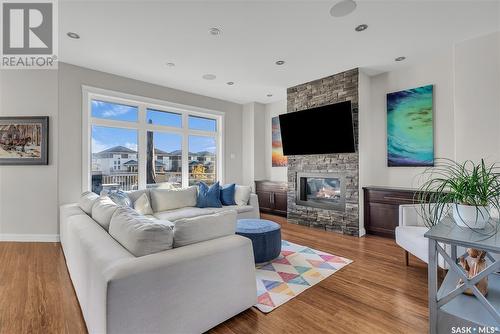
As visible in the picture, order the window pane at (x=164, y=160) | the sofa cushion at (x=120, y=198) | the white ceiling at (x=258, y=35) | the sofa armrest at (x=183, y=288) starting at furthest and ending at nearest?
the window pane at (x=164, y=160)
the sofa cushion at (x=120, y=198)
the white ceiling at (x=258, y=35)
the sofa armrest at (x=183, y=288)

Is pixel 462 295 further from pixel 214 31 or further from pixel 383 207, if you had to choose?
pixel 214 31

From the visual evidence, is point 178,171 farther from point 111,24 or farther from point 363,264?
point 363,264

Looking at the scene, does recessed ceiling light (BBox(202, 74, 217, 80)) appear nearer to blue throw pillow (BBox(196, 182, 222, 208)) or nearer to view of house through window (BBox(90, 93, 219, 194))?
view of house through window (BBox(90, 93, 219, 194))

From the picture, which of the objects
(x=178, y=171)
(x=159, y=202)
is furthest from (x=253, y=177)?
(x=159, y=202)

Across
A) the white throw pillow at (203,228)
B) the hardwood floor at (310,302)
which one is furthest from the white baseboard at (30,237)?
the white throw pillow at (203,228)

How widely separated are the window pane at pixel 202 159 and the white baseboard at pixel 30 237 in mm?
2541

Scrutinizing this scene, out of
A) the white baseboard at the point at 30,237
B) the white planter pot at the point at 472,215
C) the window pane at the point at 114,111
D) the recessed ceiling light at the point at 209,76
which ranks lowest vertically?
the white baseboard at the point at 30,237

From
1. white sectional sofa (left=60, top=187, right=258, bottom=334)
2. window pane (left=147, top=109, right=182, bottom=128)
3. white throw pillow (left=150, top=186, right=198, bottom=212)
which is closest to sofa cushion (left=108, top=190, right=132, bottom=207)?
white throw pillow (left=150, top=186, right=198, bottom=212)

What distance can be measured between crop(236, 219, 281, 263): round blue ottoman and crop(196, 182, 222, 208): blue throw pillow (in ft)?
4.79

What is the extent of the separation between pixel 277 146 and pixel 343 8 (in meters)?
3.76

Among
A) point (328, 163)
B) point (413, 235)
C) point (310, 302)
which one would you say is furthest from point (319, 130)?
point (310, 302)

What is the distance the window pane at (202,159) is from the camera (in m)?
5.44

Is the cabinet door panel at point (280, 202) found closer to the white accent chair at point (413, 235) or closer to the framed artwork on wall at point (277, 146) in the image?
the framed artwork on wall at point (277, 146)

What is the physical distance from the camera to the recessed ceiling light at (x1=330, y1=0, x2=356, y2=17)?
7.67ft
